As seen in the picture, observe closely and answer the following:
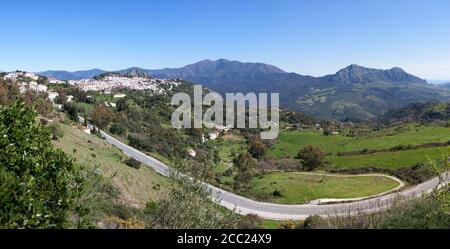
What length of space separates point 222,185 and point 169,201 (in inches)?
2341

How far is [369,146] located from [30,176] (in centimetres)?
10816

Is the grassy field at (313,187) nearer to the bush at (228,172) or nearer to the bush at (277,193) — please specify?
the bush at (277,193)

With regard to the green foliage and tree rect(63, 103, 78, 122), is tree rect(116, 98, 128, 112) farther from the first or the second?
the green foliage

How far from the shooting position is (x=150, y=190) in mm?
51094

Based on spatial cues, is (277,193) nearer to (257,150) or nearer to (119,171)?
(119,171)

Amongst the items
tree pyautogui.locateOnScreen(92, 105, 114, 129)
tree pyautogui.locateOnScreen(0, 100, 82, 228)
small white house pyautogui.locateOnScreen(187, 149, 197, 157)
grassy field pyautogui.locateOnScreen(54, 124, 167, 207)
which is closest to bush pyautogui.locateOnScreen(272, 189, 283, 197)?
grassy field pyautogui.locateOnScreen(54, 124, 167, 207)

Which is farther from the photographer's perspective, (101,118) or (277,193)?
(101,118)

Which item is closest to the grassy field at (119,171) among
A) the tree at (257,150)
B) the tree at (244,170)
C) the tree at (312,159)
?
the tree at (244,170)

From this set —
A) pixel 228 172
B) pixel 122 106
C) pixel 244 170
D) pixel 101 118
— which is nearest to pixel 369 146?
pixel 244 170

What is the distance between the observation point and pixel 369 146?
109m

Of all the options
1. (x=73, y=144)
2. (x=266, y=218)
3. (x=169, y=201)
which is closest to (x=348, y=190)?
(x=266, y=218)

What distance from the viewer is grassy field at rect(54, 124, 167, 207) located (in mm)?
45625

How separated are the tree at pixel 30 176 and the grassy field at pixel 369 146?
235 ft
